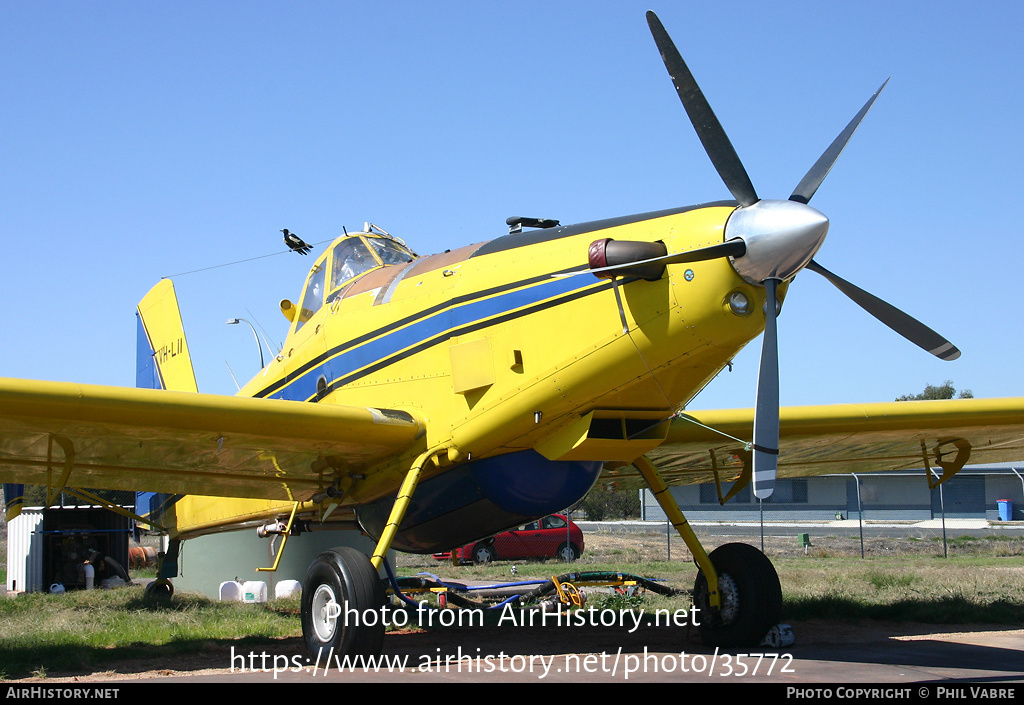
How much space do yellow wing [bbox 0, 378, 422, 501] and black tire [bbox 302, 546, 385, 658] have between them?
120cm

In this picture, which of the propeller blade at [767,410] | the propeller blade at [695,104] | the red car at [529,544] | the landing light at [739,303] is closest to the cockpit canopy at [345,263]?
the propeller blade at [695,104]

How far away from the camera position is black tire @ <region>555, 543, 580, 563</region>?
2356 centimetres

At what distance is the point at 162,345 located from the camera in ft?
49.5

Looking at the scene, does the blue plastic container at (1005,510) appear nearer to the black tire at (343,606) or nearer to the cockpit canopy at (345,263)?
the cockpit canopy at (345,263)

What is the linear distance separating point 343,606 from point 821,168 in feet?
17.5

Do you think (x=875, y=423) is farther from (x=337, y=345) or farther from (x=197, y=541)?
(x=197, y=541)

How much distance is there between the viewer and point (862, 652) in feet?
27.5

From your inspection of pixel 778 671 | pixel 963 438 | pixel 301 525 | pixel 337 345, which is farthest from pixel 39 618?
pixel 963 438

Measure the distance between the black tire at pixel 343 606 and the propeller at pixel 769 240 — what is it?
321cm

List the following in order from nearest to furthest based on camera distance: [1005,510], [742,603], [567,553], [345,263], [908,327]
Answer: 1. [908,327]
2. [742,603]
3. [345,263]
4. [567,553]
5. [1005,510]

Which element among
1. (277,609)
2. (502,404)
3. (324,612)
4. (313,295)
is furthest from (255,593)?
(502,404)

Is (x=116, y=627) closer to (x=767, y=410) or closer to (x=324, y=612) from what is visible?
(x=324, y=612)

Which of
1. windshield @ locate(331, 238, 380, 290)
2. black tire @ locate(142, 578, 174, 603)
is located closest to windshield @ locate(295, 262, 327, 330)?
windshield @ locate(331, 238, 380, 290)

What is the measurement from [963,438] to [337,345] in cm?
740
